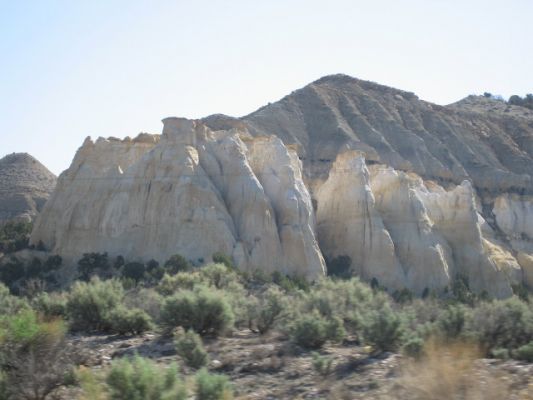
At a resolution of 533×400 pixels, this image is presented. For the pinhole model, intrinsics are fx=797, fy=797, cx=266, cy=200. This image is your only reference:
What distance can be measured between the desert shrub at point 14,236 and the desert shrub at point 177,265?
14737 millimetres

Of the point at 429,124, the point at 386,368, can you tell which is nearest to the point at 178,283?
the point at 386,368

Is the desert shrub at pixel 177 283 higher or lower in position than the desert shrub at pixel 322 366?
higher

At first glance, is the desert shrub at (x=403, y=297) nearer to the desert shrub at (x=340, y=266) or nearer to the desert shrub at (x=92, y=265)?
the desert shrub at (x=340, y=266)

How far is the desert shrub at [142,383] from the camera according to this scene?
10.0 meters

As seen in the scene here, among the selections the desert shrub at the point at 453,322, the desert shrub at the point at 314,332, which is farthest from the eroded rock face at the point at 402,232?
the desert shrub at the point at 453,322

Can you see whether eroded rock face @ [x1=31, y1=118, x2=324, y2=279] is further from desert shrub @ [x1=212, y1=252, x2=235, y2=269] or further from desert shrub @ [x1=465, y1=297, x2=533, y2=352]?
desert shrub @ [x1=465, y1=297, x2=533, y2=352]

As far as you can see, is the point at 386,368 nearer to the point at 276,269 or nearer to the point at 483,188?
the point at 276,269

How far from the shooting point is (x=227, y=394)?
1048 cm

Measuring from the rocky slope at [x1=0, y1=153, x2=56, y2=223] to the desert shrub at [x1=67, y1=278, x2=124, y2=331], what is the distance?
58188 millimetres

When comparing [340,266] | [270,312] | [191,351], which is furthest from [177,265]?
[191,351]

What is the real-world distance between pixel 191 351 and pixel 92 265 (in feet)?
115

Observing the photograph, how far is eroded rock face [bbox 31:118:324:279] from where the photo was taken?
5134 centimetres

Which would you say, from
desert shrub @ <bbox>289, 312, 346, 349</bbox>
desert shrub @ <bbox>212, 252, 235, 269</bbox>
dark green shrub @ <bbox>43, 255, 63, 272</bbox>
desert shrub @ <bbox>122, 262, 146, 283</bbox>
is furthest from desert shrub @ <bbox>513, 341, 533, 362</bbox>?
dark green shrub @ <bbox>43, 255, 63, 272</bbox>

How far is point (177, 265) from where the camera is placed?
149ft
